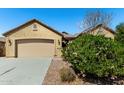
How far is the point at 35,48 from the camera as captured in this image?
27.3 m

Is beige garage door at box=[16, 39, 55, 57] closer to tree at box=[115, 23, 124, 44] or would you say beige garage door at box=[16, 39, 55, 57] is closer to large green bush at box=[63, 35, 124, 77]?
tree at box=[115, 23, 124, 44]

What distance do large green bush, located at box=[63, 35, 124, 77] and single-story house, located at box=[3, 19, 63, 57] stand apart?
1423cm

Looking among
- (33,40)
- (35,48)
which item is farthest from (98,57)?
(33,40)

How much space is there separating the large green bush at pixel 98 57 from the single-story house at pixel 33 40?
14228mm

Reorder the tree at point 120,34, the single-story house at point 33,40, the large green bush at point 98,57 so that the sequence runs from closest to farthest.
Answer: the large green bush at point 98,57 < the tree at point 120,34 < the single-story house at point 33,40

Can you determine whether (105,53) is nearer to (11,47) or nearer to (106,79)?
(106,79)

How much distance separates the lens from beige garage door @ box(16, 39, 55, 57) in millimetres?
27078

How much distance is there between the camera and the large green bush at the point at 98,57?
1154 centimetres

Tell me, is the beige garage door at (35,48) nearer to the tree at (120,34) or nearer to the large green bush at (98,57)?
the tree at (120,34)

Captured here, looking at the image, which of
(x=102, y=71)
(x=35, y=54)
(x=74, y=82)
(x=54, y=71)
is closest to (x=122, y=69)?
(x=102, y=71)

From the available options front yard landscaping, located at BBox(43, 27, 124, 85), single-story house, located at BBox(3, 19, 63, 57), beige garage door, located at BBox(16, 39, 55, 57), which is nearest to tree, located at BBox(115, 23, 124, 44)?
front yard landscaping, located at BBox(43, 27, 124, 85)

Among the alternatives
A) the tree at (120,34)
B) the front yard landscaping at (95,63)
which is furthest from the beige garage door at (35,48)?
the front yard landscaping at (95,63)

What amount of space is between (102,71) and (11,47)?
57.5 feet

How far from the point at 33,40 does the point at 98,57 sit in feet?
53.8
